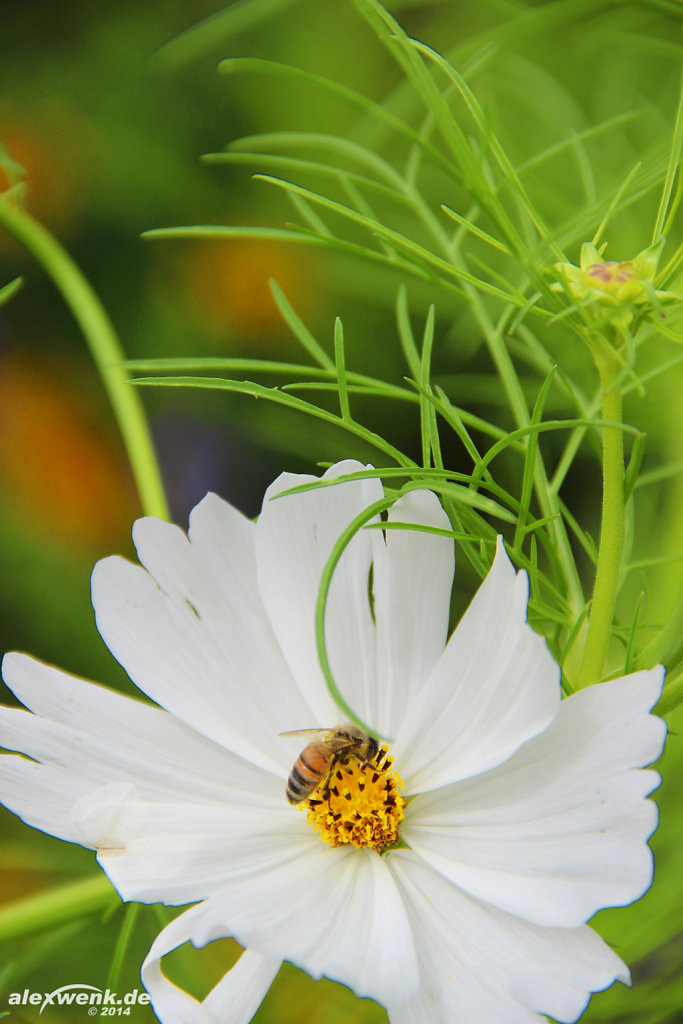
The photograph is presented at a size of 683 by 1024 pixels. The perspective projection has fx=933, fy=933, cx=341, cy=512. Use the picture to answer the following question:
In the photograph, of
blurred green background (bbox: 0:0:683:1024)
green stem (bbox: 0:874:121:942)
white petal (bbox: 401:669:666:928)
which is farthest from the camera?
blurred green background (bbox: 0:0:683:1024)

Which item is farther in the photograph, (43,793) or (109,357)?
(109,357)

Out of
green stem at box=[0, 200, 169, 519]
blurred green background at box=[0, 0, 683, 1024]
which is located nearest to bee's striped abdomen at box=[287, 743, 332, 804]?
green stem at box=[0, 200, 169, 519]

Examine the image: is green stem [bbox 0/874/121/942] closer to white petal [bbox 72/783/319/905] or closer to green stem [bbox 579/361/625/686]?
white petal [bbox 72/783/319/905]

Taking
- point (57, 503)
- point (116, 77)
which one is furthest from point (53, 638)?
point (116, 77)

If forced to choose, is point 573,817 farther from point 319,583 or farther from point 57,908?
point 57,908

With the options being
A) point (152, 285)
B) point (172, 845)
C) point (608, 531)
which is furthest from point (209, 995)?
point (152, 285)

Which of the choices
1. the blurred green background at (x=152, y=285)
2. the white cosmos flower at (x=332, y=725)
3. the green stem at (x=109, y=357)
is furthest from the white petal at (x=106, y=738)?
the blurred green background at (x=152, y=285)
